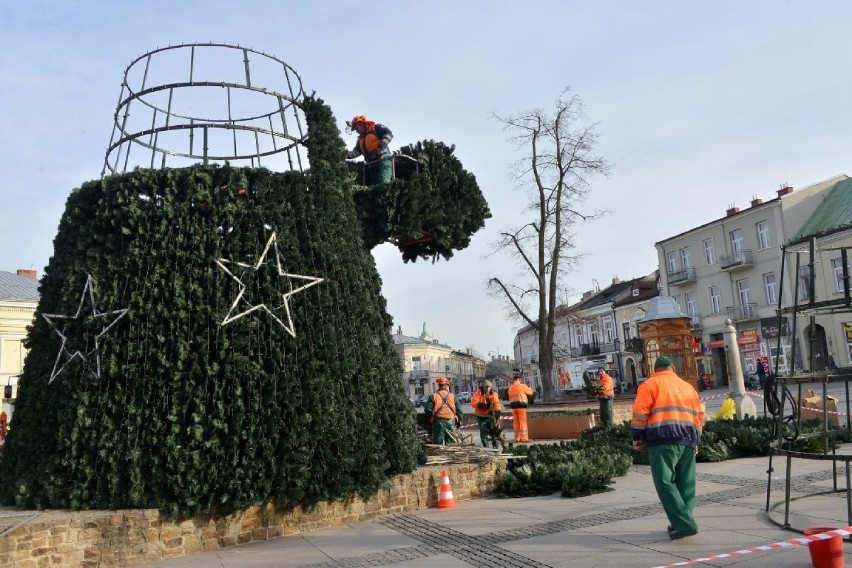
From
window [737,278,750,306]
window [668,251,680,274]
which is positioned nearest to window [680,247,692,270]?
window [668,251,680,274]

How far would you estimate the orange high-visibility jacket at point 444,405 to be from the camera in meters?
13.0

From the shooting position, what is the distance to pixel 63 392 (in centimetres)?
696

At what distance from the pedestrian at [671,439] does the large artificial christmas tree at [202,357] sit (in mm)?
2966

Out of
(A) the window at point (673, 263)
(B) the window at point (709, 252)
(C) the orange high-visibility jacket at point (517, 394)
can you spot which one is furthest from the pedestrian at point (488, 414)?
(A) the window at point (673, 263)

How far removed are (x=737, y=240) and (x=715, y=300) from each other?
4.21 meters

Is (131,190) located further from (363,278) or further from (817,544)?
(817,544)

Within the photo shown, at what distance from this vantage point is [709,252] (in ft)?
145

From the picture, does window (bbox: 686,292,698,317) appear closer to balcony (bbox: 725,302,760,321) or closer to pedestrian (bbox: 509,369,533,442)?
balcony (bbox: 725,302,760,321)

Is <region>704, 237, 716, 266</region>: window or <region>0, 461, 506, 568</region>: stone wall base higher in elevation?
<region>704, 237, 716, 266</region>: window

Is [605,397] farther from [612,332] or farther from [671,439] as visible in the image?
[612,332]

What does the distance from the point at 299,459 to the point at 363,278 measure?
237 centimetres

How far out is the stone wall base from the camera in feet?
19.8

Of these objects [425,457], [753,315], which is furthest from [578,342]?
[425,457]

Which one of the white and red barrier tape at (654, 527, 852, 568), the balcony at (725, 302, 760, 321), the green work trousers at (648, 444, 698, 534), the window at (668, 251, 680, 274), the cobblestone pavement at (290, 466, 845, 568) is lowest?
the cobblestone pavement at (290, 466, 845, 568)
